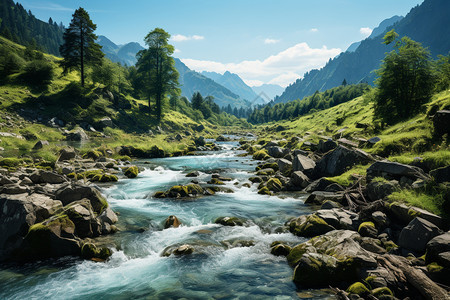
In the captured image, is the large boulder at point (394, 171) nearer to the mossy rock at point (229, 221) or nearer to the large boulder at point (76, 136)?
the mossy rock at point (229, 221)

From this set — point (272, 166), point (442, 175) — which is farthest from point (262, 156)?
point (442, 175)

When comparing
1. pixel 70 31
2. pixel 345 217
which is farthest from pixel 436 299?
pixel 70 31

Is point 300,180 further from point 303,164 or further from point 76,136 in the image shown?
point 76,136

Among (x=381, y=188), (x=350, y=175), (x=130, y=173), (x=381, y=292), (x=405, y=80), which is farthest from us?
(x=130, y=173)

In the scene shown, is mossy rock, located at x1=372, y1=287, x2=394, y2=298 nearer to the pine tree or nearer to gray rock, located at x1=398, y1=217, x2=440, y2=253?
gray rock, located at x1=398, y1=217, x2=440, y2=253

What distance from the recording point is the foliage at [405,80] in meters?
22.4

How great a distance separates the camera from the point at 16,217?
9469 mm

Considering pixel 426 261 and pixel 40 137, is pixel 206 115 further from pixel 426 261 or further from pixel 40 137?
pixel 426 261

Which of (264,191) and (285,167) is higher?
(285,167)

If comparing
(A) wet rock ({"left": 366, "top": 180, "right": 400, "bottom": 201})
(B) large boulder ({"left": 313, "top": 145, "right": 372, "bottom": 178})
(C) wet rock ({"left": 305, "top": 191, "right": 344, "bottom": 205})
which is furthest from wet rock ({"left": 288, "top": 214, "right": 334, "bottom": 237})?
(B) large boulder ({"left": 313, "top": 145, "right": 372, "bottom": 178})

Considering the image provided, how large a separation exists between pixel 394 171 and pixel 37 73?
62.1 metres

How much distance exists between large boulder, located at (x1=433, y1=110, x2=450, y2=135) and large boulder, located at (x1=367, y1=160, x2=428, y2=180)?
480 cm

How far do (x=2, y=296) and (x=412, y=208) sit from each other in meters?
15.4

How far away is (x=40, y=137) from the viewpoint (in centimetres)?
3231
